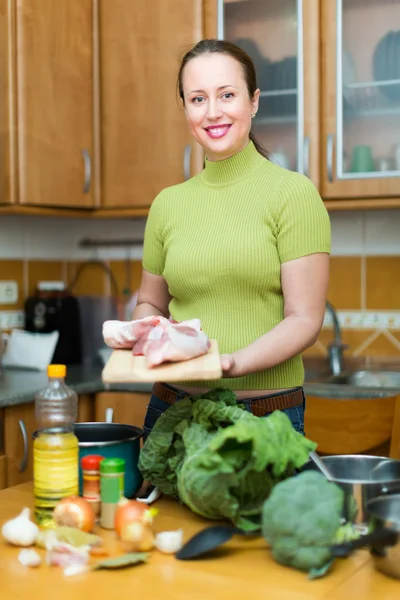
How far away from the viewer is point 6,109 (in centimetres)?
270

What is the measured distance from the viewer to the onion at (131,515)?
3.97 ft

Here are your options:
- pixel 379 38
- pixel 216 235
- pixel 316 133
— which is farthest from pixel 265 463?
pixel 379 38

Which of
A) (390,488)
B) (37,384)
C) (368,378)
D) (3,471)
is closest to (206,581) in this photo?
(390,488)

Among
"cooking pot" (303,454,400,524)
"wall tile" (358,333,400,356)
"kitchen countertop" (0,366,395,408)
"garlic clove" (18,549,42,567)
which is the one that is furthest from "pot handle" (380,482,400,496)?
"wall tile" (358,333,400,356)

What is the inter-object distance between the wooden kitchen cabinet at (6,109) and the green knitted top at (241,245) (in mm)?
1195

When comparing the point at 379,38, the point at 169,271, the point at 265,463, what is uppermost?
the point at 379,38

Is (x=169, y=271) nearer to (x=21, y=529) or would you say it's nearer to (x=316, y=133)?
(x=21, y=529)

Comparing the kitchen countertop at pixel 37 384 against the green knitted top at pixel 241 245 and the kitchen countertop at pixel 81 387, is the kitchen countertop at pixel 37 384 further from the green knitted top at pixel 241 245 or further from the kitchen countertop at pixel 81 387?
the green knitted top at pixel 241 245

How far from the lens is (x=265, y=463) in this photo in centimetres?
120

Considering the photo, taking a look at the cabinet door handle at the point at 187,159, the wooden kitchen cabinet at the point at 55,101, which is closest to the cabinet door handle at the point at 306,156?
the cabinet door handle at the point at 187,159

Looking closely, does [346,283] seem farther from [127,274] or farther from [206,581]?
[206,581]

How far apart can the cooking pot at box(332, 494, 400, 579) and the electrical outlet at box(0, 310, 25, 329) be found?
2163 mm

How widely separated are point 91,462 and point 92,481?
30 millimetres

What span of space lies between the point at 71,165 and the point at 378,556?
6.76 feet
